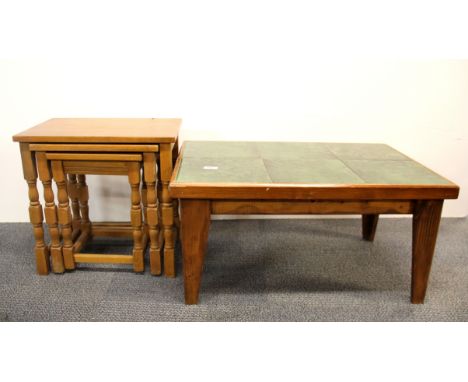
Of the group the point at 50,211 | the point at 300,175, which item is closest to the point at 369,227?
the point at 300,175

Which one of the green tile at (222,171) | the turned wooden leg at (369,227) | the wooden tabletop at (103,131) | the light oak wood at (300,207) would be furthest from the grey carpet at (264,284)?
the wooden tabletop at (103,131)

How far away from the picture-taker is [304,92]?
2344 millimetres

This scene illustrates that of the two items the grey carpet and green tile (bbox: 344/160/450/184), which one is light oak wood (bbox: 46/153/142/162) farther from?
green tile (bbox: 344/160/450/184)

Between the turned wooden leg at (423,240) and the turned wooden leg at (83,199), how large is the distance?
62.7 inches

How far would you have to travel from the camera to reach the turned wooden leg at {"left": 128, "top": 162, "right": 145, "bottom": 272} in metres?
1.74

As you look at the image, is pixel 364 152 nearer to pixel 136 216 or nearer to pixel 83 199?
pixel 136 216

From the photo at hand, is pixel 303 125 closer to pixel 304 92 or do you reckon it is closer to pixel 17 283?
pixel 304 92

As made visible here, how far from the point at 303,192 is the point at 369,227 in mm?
992

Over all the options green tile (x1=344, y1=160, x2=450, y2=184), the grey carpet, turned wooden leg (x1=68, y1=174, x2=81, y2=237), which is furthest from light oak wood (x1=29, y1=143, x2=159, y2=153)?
green tile (x1=344, y1=160, x2=450, y2=184)

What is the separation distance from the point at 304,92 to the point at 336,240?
34.6 inches

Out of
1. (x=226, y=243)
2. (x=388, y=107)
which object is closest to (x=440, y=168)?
(x=388, y=107)

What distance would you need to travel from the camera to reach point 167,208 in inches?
71.4

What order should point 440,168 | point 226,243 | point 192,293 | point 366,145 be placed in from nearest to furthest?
point 192,293 → point 366,145 → point 226,243 → point 440,168

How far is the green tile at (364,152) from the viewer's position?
6.26 feet
